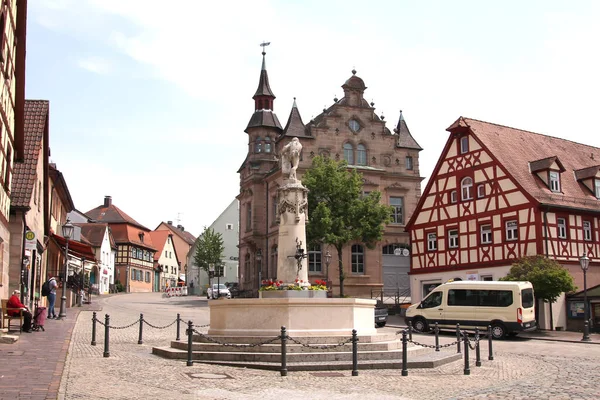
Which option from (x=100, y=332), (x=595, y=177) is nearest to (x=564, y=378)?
(x=100, y=332)

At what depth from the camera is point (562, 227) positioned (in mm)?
35188

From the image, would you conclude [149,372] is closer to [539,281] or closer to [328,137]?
[539,281]

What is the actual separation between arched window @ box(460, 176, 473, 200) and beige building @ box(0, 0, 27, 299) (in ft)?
77.7

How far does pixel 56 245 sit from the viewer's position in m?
38.6

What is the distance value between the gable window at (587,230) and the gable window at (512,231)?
3.81 metres

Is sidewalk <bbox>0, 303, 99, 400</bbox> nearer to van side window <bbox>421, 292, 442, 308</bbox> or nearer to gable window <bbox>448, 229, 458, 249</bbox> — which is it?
van side window <bbox>421, 292, 442, 308</bbox>

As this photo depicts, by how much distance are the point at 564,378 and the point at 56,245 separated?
30.5 metres

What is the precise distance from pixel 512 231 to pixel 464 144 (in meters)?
6.03

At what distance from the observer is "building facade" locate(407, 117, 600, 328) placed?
34.7 meters

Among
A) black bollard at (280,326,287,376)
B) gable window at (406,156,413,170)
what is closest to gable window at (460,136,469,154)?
gable window at (406,156,413,170)

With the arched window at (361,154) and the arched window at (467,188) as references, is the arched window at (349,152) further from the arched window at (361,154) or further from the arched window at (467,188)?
the arched window at (467,188)

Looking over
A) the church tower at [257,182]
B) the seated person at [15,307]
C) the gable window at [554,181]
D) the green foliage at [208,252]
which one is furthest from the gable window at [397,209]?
the seated person at [15,307]

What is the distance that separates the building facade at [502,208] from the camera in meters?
34.7

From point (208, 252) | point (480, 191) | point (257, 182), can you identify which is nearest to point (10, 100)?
point (480, 191)
